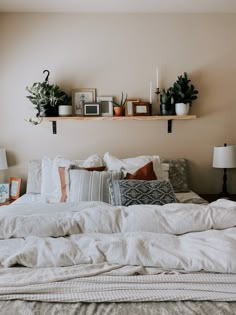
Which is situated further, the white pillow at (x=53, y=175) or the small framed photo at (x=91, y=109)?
the small framed photo at (x=91, y=109)

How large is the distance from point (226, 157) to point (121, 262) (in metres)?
2.14

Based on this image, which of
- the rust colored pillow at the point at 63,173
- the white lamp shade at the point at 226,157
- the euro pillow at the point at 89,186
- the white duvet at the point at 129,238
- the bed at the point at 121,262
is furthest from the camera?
the white lamp shade at the point at 226,157

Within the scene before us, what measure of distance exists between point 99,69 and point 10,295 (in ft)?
8.60

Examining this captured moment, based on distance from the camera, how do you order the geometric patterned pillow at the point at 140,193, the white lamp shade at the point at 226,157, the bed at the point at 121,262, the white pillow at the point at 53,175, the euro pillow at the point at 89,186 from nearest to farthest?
the bed at the point at 121,262
the geometric patterned pillow at the point at 140,193
the euro pillow at the point at 89,186
the white pillow at the point at 53,175
the white lamp shade at the point at 226,157

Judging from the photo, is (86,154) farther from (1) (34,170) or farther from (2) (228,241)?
(2) (228,241)

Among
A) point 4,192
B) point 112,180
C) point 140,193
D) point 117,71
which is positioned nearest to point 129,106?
point 117,71

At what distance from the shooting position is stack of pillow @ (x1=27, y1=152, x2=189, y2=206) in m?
2.36

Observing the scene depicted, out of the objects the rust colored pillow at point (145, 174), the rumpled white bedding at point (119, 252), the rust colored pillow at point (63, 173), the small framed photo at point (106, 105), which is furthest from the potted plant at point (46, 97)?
the rumpled white bedding at point (119, 252)

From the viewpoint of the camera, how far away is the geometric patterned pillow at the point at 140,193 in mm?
2318

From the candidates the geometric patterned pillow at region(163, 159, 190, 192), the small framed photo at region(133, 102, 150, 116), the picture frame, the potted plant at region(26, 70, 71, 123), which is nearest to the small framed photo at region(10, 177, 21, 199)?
the picture frame

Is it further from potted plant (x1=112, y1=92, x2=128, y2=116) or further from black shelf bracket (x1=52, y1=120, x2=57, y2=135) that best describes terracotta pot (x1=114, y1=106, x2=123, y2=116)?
black shelf bracket (x1=52, y1=120, x2=57, y2=135)

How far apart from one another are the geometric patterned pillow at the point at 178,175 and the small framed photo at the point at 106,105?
80 cm

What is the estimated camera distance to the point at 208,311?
1.12 meters

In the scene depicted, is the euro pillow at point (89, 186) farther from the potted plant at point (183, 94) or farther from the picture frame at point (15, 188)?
the potted plant at point (183, 94)
